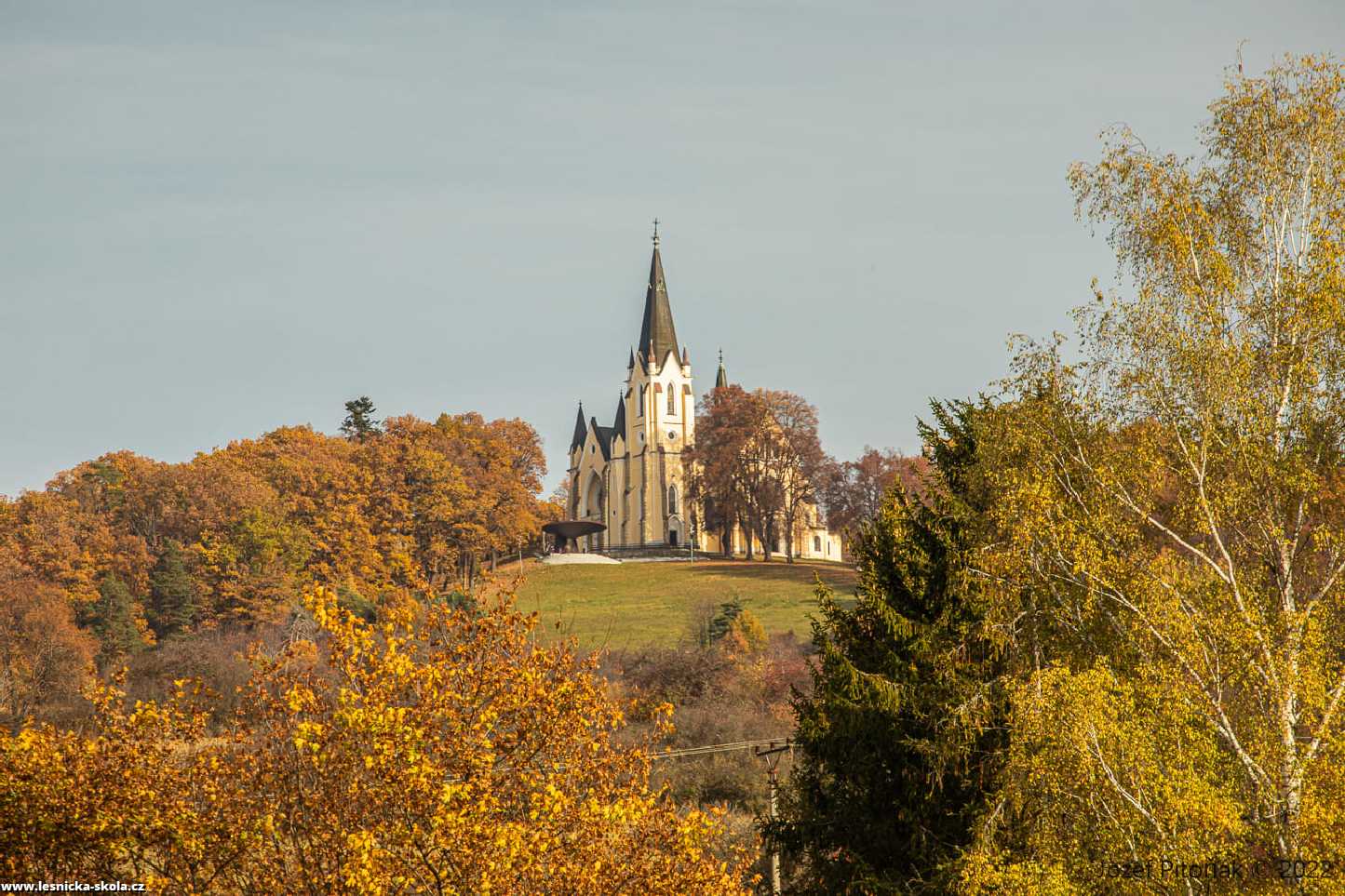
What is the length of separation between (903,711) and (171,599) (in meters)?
52.3

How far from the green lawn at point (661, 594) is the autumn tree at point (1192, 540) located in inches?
1170

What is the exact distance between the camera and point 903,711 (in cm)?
1767

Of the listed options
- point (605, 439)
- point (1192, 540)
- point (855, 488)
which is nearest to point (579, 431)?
point (605, 439)

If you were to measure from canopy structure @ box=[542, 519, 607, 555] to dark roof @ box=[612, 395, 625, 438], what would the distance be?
21512mm

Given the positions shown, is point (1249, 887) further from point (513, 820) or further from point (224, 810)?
point (224, 810)

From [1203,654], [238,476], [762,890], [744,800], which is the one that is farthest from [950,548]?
[238,476]

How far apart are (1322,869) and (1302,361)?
22.4ft

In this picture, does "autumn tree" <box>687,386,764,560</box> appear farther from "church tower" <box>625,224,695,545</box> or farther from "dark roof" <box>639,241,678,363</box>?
"dark roof" <box>639,241,678,363</box>

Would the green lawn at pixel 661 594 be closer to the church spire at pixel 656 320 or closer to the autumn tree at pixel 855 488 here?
the autumn tree at pixel 855 488

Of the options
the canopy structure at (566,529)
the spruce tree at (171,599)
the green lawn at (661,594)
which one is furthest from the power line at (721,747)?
the canopy structure at (566,529)

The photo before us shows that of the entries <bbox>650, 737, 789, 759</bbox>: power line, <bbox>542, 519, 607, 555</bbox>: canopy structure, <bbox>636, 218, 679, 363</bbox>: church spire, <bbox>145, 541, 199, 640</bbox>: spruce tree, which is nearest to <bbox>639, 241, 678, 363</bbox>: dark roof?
<bbox>636, 218, 679, 363</bbox>: church spire

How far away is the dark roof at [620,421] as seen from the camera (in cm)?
10894

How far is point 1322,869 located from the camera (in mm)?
13727

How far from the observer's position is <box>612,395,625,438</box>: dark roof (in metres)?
109
